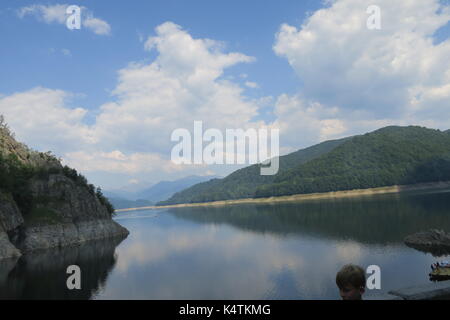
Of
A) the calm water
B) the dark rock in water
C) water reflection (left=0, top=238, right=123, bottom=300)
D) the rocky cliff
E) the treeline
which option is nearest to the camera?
the calm water

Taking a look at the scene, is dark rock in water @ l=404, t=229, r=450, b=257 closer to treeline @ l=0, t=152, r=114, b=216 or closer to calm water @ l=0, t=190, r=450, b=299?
calm water @ l=0, t=190, r=450, b=299

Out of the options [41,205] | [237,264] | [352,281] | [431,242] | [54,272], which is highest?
[352,281]

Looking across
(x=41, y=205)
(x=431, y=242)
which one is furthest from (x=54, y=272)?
(x=431, y=242)

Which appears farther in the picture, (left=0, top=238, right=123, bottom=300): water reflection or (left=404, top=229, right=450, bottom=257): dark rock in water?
(left=404, top=229, right=450, bottom=257): dark rock in water

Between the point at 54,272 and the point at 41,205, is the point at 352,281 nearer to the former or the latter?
the point at 54,272

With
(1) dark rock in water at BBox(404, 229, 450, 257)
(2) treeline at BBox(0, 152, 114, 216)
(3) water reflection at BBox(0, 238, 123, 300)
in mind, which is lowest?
(3) water reflection at BBox(0, 238, 123, 300)

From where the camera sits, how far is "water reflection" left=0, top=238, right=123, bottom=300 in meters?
41.8

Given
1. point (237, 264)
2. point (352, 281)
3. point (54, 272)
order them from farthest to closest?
point (237, 264) < point (54, 272) < point (352, 281)

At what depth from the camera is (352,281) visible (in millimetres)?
7523

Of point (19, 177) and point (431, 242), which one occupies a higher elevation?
point (19, 177)

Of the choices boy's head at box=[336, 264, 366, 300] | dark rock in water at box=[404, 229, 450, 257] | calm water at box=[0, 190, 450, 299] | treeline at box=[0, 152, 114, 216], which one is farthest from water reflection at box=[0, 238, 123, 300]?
dark rock in water at box=[404, 229, 450, 257]

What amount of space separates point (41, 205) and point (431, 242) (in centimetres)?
9144

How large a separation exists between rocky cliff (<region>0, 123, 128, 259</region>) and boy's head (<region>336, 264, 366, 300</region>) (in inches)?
3095
